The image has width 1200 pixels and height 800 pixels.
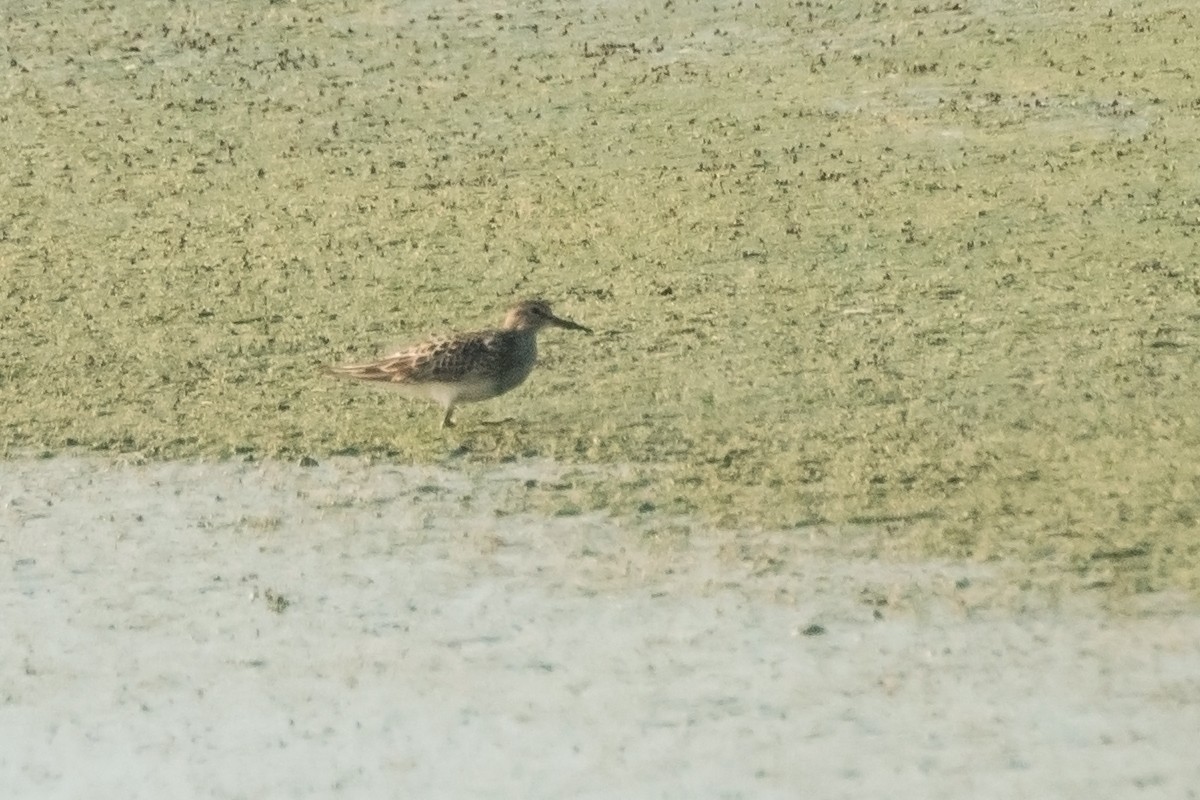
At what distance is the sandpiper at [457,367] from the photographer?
7168 mm

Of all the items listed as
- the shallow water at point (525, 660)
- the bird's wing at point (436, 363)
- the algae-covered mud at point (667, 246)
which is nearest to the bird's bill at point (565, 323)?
the algae-covered mud at point (667, 246)

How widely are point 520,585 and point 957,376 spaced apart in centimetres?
183

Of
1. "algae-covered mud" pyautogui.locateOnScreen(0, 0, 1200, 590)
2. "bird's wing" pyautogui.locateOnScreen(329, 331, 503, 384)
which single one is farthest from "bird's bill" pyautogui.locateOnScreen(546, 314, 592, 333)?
"bird's wing" pyautogui.locateOnScreen(329, 331, 503, 384)

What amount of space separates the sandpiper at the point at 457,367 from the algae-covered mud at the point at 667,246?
4.9 inches

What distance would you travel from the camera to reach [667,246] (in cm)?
876

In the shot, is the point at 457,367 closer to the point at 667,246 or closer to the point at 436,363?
the point at 436,363

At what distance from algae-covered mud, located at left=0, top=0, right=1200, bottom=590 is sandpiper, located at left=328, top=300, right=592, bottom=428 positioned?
0.13 m

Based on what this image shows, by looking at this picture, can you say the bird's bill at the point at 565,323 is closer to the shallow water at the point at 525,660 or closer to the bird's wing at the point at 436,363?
the bird's wing at the point at 436,363

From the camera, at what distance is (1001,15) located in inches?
456

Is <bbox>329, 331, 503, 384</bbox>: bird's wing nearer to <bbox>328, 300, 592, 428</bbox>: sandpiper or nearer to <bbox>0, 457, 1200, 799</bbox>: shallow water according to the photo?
<bbox>328, 300, 592, 428</bbox>: sandpiper

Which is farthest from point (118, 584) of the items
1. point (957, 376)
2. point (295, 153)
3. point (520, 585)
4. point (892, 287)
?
point (295, 153)

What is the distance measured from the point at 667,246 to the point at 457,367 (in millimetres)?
1749

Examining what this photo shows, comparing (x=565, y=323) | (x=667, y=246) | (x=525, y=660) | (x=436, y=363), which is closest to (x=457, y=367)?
(x=436, y=363)

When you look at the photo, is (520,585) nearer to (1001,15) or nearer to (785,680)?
(785,680)
